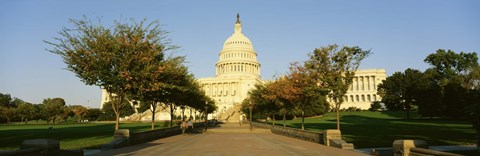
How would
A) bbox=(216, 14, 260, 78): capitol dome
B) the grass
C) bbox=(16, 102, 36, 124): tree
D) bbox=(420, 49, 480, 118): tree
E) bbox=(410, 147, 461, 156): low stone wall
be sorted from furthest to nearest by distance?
bbox=(216, 14, 260, 78): capitol dome → bbox=(16, 102, 36, 124): tree → bbox=(420, 49, 480, 118): tree → the grass → bbox=(410, 147, 461, 156): low stone wall

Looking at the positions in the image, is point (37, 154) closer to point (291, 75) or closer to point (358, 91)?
point (291, 75)

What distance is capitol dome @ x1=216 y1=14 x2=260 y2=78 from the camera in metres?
175

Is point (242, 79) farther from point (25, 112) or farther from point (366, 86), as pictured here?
point (25, 112)

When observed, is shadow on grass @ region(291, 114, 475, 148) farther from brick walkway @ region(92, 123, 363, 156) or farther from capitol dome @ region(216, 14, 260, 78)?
capitol dome @ region(216, 14, 260, 78)

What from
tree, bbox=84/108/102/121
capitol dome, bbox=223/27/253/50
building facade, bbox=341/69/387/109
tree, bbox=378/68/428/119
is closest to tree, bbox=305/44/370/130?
tree, bbox=378/68/428/119

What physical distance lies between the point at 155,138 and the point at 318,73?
1437 centimetres

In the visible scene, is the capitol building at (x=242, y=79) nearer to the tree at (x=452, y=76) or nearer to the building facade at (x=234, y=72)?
the building facade at (x=234, y=72)

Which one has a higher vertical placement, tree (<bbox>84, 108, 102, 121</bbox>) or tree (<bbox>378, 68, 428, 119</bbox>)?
tree (<bbox>378, 68, 428, 119</bbox>)

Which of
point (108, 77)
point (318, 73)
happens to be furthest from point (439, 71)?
point (108, 77)

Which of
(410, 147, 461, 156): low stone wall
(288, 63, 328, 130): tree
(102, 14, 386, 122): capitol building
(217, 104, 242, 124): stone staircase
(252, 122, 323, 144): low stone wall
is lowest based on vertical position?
(217, 104, 242, 124): stone staircase

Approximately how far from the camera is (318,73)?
2853 centimetres

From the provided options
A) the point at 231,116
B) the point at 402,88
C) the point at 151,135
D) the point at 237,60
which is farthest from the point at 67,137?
the point at 237,60

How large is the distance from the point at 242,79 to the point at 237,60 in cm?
1282

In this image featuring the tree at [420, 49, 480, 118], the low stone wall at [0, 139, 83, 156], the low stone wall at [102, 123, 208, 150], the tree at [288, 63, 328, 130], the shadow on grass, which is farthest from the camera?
the tree at [420, 49, 480, 118]
